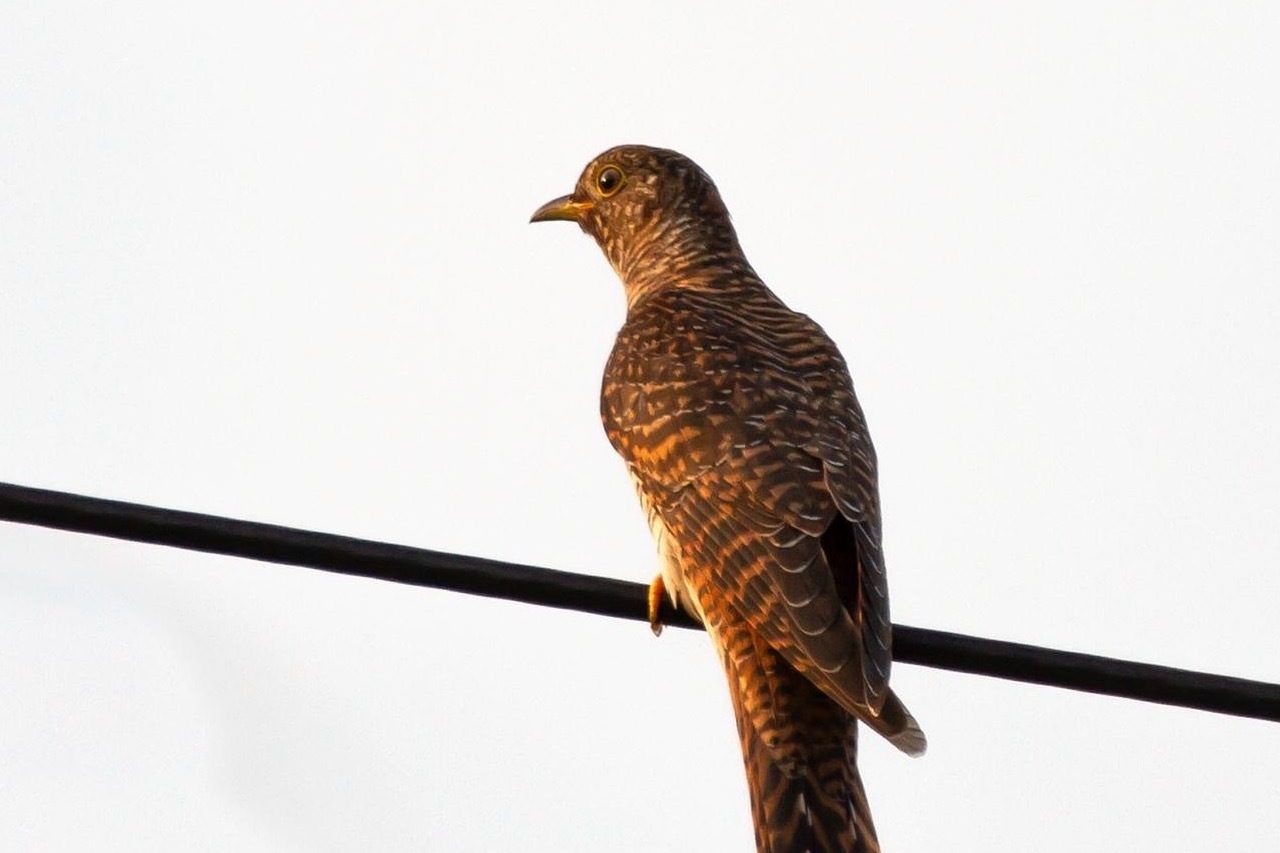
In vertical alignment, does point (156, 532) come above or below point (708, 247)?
below

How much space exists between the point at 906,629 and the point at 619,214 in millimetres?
4040

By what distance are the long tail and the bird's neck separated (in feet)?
9.04

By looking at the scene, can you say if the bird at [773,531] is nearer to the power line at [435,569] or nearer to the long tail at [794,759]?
the long tail at [794,759]

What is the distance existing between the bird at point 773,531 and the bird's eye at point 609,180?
4.39 feet

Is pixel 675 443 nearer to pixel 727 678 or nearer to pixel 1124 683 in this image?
pixel 727 678

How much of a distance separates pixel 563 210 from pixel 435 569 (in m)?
4.91

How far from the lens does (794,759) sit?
569cm

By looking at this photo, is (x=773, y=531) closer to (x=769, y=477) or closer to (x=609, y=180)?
(x=769, y=477)

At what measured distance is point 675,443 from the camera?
648 cm

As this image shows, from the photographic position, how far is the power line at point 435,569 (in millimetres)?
4391

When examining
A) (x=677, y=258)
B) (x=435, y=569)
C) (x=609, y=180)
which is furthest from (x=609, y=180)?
(x=435, y=569)

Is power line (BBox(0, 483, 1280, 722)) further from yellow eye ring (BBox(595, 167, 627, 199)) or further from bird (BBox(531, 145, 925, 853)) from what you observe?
yellow eye ring (BBox(595, 167, 627, 199))

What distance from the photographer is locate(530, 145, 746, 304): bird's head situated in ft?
28.4

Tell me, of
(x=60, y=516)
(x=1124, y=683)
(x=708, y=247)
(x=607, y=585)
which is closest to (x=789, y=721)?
(x=607, y=585)
